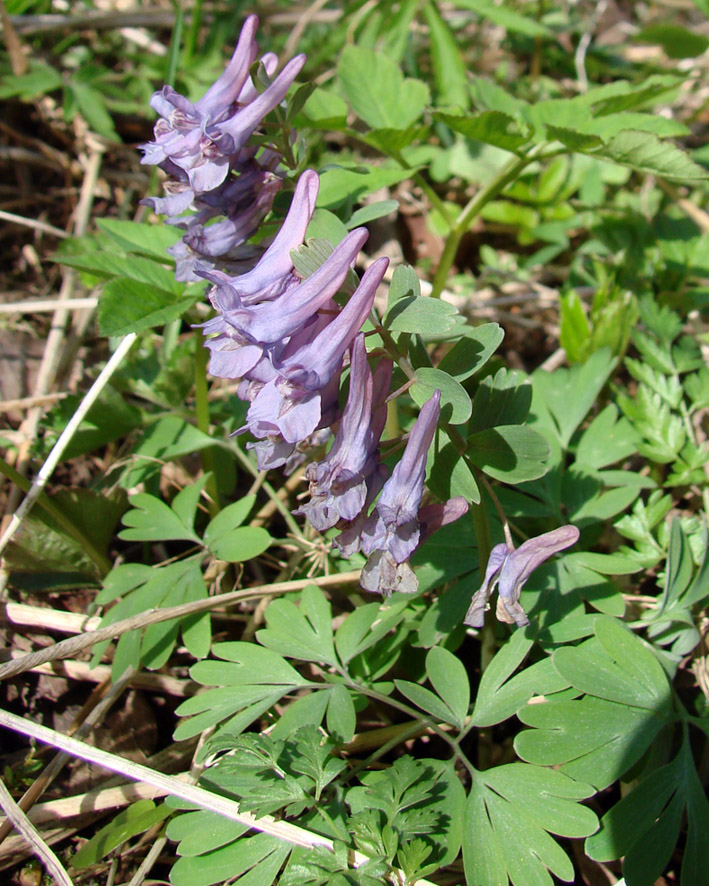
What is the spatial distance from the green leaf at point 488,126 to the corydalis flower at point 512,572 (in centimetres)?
150

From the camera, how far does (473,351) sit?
174cm

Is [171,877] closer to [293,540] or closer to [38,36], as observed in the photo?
[293,540]

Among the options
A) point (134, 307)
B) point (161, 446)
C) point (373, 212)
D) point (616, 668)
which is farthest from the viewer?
point (161, 446)

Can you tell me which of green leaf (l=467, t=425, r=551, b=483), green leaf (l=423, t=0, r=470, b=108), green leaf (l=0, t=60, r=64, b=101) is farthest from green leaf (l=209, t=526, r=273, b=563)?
green leaf (l=0, t=60, r=64, b=101)

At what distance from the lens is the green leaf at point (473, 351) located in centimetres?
171

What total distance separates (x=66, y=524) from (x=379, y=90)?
2.04 metres

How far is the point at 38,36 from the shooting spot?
169 inches

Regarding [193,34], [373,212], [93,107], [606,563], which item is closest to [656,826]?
[606,563]

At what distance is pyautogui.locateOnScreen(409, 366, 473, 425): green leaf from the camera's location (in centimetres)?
156

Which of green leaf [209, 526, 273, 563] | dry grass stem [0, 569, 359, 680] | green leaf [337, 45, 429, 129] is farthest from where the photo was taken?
green leaf [337, 45, 429, 129]

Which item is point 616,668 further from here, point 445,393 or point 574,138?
point 574,138

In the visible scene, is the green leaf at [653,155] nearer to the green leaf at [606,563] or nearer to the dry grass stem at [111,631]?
the green leaf at [606,563]

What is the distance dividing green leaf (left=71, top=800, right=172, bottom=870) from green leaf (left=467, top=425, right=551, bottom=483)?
1.24m

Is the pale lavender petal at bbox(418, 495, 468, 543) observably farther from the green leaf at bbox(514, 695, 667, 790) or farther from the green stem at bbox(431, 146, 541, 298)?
the green stem at bbox(431, 146, 541, 298)
